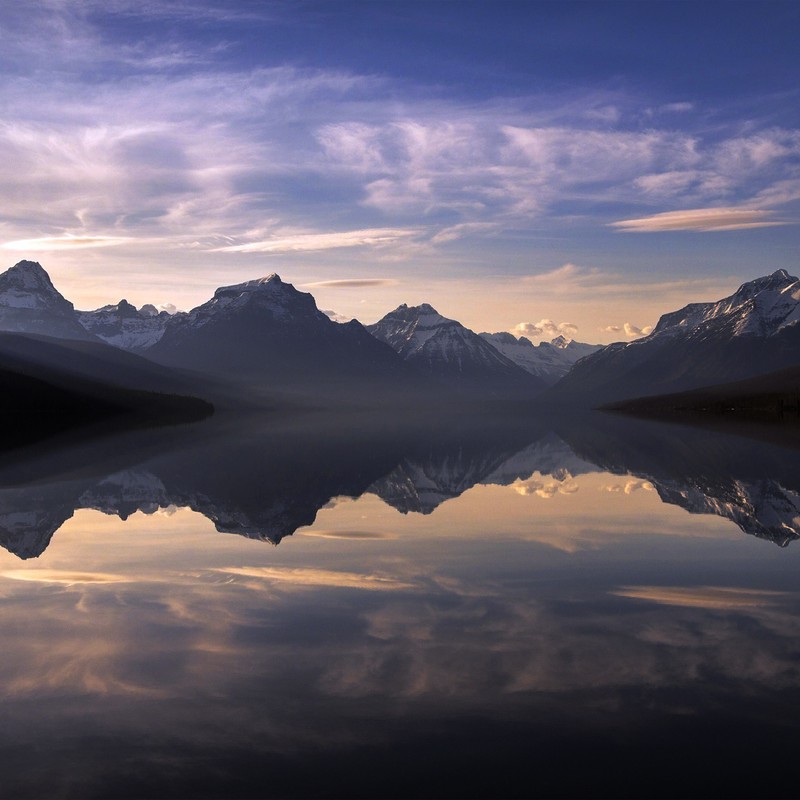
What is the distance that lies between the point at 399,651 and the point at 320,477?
43288 millimetres

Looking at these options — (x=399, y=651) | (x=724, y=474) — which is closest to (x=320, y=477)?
(x=724, y=474)

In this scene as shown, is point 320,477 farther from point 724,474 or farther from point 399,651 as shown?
point 399,651

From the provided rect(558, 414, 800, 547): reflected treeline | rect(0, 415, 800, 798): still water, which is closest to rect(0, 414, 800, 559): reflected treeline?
rect(558, 414, 800, 547): reflected treeline

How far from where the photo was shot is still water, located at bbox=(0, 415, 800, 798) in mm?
14414

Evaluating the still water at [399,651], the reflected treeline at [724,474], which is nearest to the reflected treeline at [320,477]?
the reflected treeline at [724,474]

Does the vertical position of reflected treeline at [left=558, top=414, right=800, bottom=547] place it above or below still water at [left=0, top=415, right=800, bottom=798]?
above

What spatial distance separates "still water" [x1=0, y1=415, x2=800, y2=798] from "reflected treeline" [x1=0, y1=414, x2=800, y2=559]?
0.68 m

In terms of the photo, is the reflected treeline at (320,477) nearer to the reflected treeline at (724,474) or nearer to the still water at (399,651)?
the reflected treeline at (724,474)

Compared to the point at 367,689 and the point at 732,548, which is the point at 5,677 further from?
the point at 732,548

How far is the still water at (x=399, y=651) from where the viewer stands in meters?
14.4

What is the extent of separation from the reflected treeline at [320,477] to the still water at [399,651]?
2.22 feet

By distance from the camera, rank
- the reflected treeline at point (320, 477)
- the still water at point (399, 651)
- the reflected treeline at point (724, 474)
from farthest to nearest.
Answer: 1. the reflected treeline at point (320, 477)
2. the reflected treeline at point (724, 474)
3. the still water at point (399, 651)

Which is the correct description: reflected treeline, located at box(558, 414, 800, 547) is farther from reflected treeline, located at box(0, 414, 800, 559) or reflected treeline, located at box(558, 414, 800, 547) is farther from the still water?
the still water

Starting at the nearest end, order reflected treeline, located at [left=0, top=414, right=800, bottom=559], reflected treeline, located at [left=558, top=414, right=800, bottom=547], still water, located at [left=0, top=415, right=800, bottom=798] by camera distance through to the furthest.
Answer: still water, located at [left=0, top=415, right=800, bottom=798] → reflected treeline, located at [left=558, top=414, right=800, bottom=547] → reflected treeline, located at [left=0, top=414, right=800, bottom=559]
